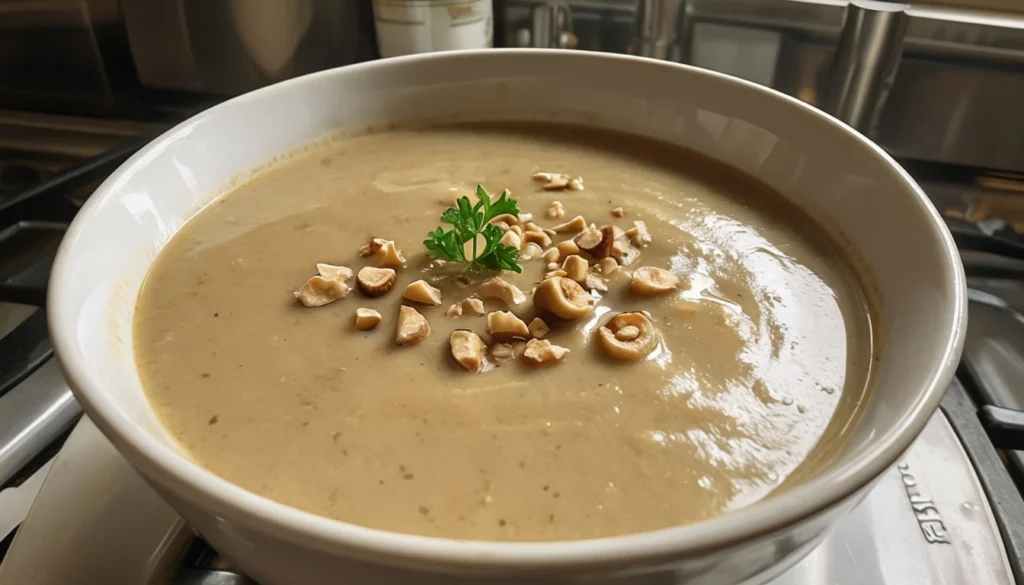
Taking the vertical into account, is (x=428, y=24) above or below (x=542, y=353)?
above

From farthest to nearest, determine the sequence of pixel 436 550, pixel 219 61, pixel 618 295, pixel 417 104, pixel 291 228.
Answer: pixel 219 61 < pixel 417 104 < pixel 291 228 < pixel 618 295 < pixel 436 550


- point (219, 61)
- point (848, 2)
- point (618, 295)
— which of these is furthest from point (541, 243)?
point (219, 61)

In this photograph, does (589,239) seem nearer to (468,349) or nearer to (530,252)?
(530,252)

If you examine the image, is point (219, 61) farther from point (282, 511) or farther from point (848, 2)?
point (282, 511)

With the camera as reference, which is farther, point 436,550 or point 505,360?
point 505,360

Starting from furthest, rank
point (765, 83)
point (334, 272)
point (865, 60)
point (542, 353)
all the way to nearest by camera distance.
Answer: point (765, 83) → point (865, 60) → point (334, 272) → point (542, 353)

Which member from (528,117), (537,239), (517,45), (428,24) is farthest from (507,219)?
(517,45)

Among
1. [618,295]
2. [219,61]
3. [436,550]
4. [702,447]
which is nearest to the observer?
[436,550]
